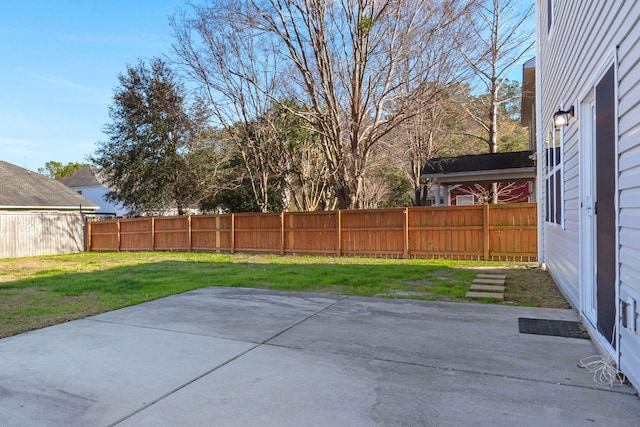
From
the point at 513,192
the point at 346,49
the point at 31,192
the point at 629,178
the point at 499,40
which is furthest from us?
the point at 31,192

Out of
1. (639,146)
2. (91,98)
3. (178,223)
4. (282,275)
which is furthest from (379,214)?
(91,98)

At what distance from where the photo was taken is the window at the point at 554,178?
18.1 feet

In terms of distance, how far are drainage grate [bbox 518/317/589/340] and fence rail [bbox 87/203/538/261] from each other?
601 centimetres

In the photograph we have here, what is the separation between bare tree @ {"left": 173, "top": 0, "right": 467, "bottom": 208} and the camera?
10.8 meters

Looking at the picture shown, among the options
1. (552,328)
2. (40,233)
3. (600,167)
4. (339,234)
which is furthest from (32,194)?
(600,167)

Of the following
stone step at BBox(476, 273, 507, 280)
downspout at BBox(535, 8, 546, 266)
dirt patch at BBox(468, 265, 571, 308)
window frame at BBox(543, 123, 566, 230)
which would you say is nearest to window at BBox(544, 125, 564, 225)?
window frame at BBox(543, 123, 566, 230)

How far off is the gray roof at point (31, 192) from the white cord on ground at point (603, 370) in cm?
2202

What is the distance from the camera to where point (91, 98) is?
19.2 metres

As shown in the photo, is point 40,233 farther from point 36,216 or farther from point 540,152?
point 540,152

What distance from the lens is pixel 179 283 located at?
725 centimetres

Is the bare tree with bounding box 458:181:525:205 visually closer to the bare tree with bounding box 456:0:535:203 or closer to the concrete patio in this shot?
the bare tree with bounding box 456:0:535:203

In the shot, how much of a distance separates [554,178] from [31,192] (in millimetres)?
23324

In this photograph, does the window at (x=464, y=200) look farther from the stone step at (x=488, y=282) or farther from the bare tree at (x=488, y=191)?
the stone step at (x=488, y=282)

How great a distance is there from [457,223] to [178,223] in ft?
34.2
